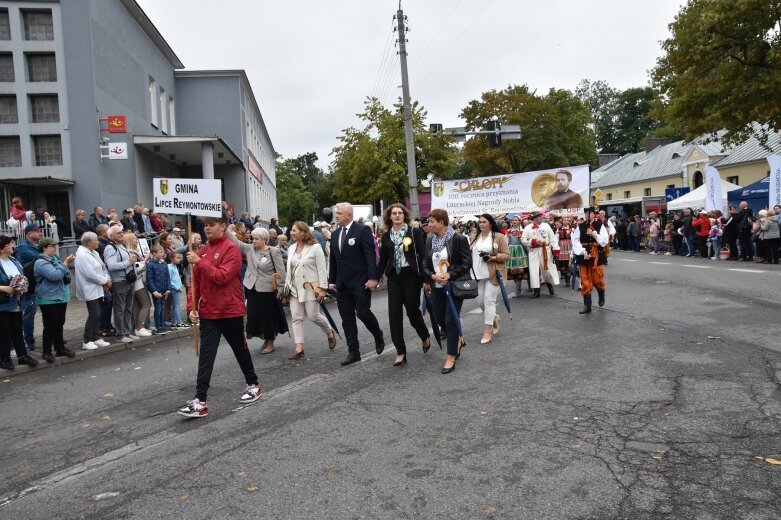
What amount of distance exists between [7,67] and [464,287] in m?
21.0

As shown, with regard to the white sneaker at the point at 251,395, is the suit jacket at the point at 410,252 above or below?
above

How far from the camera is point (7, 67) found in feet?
70.3

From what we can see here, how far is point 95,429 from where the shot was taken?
5.65 m

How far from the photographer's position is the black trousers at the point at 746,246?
20875 millimetres

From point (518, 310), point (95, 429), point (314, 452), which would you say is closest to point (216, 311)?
point (95, 429)

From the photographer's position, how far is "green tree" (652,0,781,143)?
22.7 metres

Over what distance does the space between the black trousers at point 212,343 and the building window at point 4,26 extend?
2039 centimetres

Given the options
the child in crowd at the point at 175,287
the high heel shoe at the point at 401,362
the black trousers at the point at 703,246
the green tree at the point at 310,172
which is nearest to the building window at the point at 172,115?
the child in crowd at the point at 175,287

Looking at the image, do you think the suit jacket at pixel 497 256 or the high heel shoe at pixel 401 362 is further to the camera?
the suit jacket at pixel 497 256

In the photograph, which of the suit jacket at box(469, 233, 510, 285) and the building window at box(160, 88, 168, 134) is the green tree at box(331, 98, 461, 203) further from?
the suit jacket at box(469, 233, 510, 285)

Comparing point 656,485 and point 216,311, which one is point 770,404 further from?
point 216,311

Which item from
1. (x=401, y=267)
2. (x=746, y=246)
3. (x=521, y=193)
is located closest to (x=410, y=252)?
(x=401, y=267)

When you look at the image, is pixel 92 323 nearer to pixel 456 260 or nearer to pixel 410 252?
pixel 410 252

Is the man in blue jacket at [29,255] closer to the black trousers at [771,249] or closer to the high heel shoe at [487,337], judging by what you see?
the high heel shoe at [487,337]
